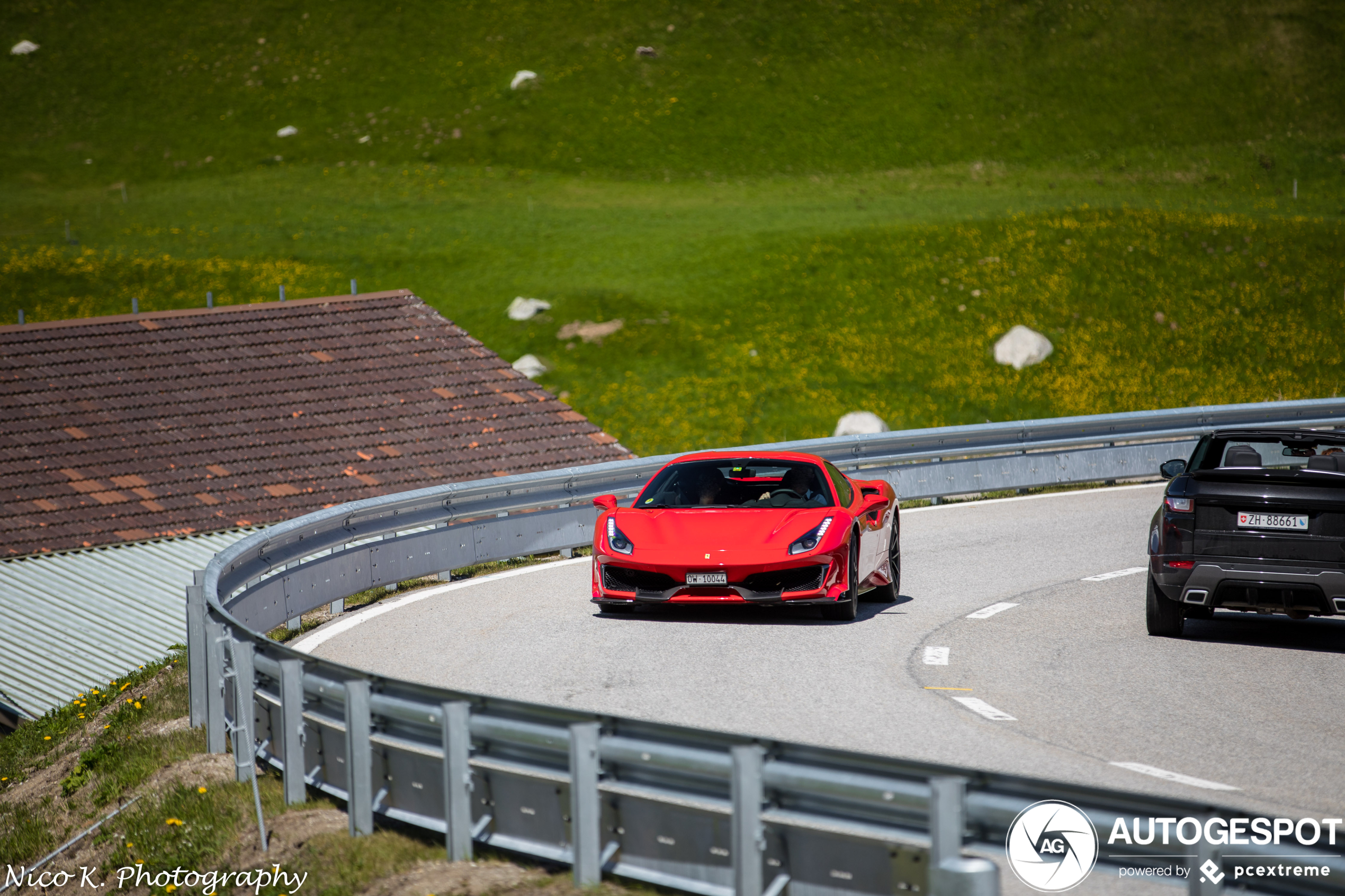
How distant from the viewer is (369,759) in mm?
6262

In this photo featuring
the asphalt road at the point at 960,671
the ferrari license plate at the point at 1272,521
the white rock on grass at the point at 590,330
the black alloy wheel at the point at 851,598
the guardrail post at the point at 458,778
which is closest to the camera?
the guardrail post at the point at 458,778

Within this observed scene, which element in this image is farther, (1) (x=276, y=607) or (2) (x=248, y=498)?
(2) (x=248, y=498)

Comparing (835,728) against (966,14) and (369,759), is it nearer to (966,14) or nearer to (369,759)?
(369,759)

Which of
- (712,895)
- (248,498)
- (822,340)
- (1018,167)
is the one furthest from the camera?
(1018,167)

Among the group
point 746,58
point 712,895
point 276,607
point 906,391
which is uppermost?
point 746,58

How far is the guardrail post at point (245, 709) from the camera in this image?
7234 millimetres

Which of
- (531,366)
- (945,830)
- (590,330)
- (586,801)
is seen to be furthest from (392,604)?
(590,330)

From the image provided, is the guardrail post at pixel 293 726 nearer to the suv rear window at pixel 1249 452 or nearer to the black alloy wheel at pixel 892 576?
the black alloy wheel at pixel 892 576

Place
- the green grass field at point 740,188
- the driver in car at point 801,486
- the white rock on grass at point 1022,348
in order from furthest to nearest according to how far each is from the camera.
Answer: the green grass field at point 740,188 < the white rock on grass at point 1022,348 < the driver in car at point 801,486

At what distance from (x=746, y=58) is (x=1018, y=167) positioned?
1681cm

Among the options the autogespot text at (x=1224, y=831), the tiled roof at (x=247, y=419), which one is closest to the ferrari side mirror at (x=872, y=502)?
the autogespot text at (x=1224, y=831)

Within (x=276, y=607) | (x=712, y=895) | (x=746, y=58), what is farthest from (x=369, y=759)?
(x=746, y=58)

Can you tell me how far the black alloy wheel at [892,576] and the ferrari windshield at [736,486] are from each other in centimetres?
105

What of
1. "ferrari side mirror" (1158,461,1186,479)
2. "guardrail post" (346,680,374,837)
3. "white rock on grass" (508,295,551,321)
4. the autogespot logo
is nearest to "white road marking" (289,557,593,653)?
"guardrail post" (346,680,374,837)
